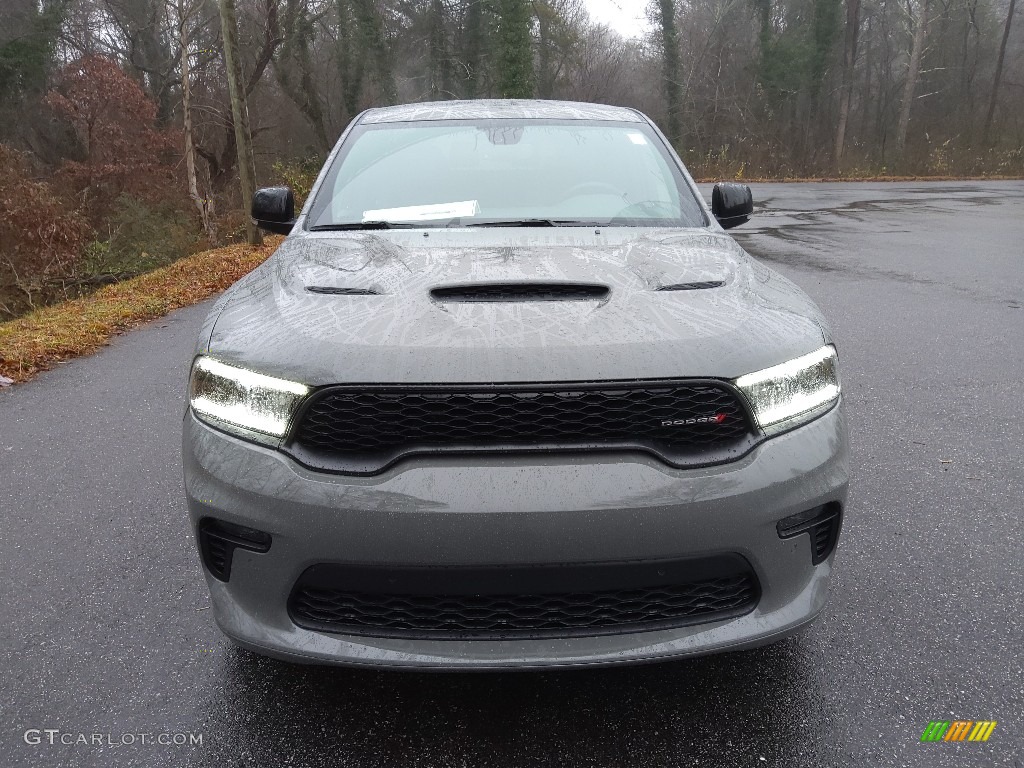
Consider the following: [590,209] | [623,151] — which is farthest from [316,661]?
[623,151]

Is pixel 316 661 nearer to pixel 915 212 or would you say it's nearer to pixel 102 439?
pixel 102 439

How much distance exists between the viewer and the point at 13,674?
2.15m

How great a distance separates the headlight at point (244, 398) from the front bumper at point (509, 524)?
57 millimetres

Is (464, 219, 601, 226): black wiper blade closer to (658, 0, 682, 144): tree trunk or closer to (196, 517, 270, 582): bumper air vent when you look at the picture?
(196, 517, 270, 582): bumper air vent

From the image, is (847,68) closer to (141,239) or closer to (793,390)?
(141,239)

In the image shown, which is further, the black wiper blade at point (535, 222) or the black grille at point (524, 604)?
the black wiper blade at point (535, 222)

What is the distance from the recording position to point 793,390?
1830mm

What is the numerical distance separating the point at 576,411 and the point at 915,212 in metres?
15.6

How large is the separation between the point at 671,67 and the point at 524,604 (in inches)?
1565

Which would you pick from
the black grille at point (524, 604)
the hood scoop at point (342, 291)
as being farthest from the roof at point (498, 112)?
the black grille at point (524, 604)

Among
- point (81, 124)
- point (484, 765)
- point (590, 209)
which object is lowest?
point (484, 765)

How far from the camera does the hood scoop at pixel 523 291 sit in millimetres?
1972

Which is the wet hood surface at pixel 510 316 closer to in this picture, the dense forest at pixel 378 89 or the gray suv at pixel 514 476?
the gray suv at pixel 514 476

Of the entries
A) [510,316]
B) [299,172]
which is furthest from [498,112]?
[299,172]
